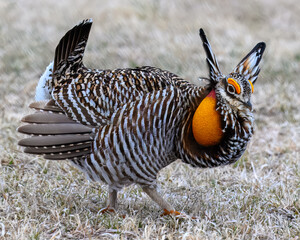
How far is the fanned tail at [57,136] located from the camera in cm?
339

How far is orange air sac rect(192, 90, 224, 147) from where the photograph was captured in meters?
3.31

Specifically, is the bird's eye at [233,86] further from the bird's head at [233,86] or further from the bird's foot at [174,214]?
the bird's foot at [174,214]

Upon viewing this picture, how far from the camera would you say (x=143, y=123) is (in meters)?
3.25

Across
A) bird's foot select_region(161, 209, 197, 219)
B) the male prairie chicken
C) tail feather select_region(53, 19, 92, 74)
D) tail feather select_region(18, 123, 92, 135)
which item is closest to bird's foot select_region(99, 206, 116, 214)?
the male prairie chicken

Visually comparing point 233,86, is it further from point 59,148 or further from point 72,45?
point 72,45

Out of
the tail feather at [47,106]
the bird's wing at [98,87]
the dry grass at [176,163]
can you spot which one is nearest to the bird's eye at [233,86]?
the bird's wing at [98,87]

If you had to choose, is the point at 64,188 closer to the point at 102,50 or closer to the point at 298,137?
the point at 298,137

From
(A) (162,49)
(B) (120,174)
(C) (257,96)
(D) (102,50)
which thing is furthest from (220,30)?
(B) (120,174)

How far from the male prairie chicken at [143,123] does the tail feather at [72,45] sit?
1.02ft

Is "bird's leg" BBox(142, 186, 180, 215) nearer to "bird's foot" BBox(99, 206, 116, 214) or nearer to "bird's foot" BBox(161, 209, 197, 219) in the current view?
"bird's foot" BBox(161, 209, 197, 219)

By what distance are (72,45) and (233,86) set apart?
1.30 metres

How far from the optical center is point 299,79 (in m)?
7.16

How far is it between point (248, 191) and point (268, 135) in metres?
1.57

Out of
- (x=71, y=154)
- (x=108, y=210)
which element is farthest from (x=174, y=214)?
(x=71, y=154)
